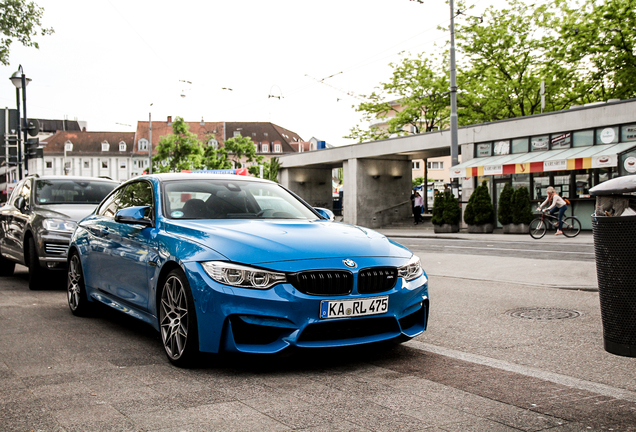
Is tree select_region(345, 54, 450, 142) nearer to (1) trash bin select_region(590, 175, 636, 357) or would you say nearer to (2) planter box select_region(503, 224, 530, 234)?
(2) planter box select_region(503, 224, 530, 234)

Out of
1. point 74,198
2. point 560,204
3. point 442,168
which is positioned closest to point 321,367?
point 74,198

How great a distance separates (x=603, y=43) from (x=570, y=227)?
12274 millimetres

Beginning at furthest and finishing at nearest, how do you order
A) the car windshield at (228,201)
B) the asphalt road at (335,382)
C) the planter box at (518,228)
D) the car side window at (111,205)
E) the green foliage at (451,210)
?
the green foliage at (451,210) → the planter box at (518,228) → the car side window at (111,205) → the car windshield at (228,201) → the asphalt road at (335,382)

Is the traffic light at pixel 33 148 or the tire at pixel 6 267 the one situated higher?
the traffic light at pixel 33 148

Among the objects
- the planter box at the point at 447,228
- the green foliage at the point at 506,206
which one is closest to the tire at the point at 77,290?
the green foliage at the point at 506,206

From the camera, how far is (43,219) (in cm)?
952

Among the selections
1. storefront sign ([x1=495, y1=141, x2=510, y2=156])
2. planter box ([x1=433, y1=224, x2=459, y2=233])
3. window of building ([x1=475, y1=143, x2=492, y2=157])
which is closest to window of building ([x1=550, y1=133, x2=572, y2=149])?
storefront sign ([x1=495, y1=141, x2=510, y2=156])

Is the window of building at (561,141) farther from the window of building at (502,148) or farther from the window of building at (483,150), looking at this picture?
the window of building at (483,150)

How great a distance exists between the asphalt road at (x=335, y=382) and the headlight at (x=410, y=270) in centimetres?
64

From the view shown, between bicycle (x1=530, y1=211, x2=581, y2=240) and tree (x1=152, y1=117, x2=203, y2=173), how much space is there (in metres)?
54.5

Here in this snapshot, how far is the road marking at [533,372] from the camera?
401 cm

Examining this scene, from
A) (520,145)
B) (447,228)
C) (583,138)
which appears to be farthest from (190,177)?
(520,145)

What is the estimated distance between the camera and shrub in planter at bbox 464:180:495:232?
25.7 meters

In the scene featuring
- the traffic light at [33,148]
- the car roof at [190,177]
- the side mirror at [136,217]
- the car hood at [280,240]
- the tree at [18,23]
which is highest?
the tree at [18,23]
